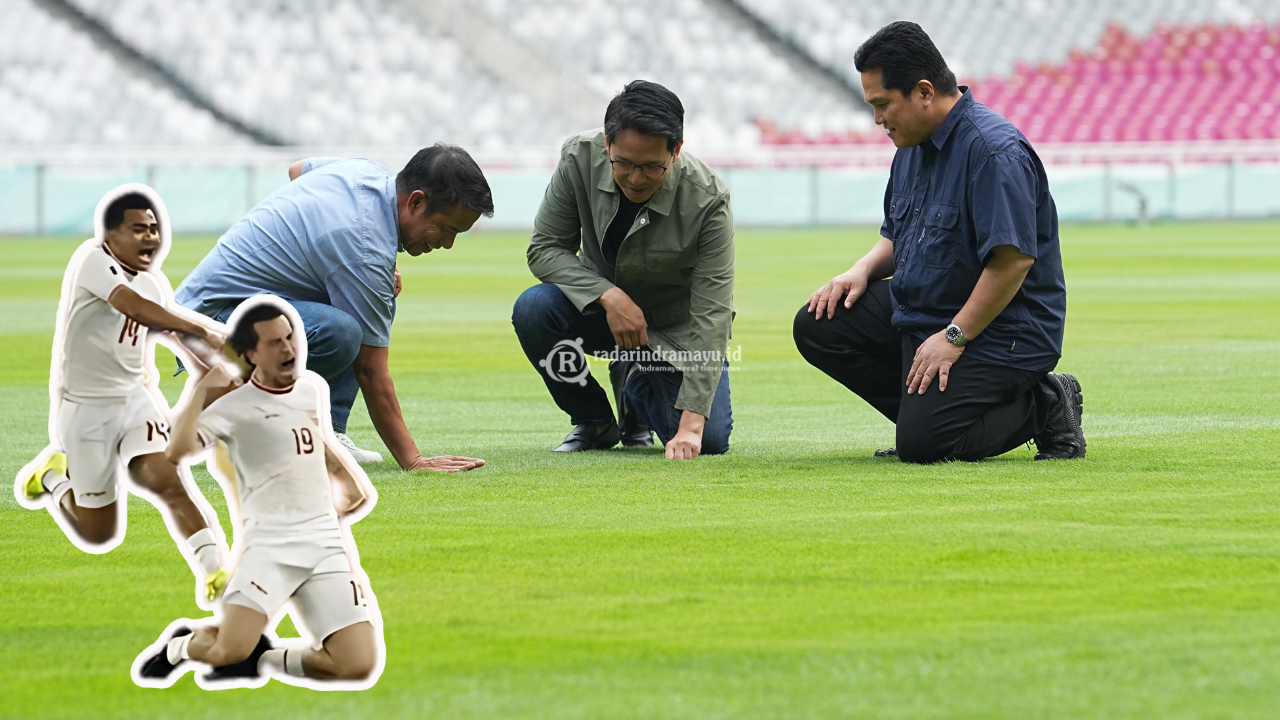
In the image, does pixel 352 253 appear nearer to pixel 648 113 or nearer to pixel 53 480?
pixel 648 113

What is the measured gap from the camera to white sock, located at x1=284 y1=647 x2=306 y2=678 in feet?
6.88

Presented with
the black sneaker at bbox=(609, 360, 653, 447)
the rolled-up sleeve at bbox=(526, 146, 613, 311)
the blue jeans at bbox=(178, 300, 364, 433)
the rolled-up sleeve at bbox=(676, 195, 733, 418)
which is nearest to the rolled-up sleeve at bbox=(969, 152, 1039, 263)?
the rolled-up sleeve at bbox=(676, 195, 733, 418)

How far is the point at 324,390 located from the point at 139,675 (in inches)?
17.8

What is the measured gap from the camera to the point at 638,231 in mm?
4973

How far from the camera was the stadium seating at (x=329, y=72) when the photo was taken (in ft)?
91.1

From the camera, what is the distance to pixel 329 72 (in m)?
28.9

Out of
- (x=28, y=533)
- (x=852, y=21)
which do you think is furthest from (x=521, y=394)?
(x=852, y=21)

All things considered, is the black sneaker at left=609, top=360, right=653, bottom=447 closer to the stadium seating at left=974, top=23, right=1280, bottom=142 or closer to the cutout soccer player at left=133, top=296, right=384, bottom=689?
the cutout soccer player at left=133, top=296, right=384, bottom=689

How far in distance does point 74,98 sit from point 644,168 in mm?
24229

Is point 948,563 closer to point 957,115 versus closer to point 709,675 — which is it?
point 709,675

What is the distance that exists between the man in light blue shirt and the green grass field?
Answer: 337mm

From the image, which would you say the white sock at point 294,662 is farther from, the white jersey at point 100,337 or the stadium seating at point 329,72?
the stadium seating at point 329,72

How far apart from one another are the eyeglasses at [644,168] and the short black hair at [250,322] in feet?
8.74

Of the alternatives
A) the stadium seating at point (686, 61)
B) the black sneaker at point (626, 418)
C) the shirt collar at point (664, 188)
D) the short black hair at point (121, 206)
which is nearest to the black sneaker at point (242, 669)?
the short black hair at point (121, 206)
